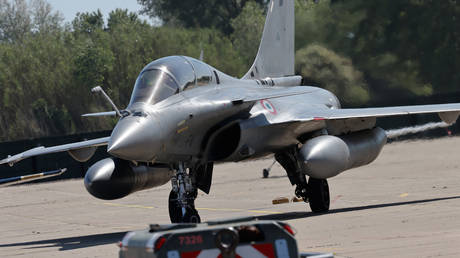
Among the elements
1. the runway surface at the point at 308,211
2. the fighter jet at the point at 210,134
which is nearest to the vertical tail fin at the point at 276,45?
the fighter jet at the point at 210,134

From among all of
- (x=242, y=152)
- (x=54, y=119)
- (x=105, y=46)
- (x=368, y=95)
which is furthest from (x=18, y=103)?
(x=242, y=152)

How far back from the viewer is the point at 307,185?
1553 cm

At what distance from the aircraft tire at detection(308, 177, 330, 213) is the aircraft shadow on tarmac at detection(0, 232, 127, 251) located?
3772 mm

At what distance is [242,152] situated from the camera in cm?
1372

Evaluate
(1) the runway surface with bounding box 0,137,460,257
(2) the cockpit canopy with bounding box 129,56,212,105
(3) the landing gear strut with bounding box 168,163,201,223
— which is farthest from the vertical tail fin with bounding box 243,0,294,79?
(3) the landing gear strut with bounding box 168,163,201,223

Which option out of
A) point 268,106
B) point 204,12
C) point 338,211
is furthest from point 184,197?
point 204,12

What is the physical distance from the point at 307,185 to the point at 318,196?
383 mm

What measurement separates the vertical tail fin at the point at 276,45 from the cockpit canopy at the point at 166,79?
4.17 meters

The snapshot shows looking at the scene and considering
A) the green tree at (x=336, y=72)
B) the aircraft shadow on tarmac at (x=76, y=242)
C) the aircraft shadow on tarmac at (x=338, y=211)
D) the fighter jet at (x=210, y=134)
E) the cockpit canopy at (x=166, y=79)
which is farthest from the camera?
the green tree at (x=336, y=72)

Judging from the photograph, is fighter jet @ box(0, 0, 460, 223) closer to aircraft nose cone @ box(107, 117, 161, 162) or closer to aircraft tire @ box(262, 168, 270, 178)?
aircraft nose cone @ box(107, 117, 161, 162)

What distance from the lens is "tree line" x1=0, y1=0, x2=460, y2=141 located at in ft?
111

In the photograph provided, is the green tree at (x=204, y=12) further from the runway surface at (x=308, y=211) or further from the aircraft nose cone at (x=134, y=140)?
the aircraft nose cone at (x=134, y=140)

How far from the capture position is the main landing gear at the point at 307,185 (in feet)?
50.2

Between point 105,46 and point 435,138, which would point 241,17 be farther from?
point 435,138
